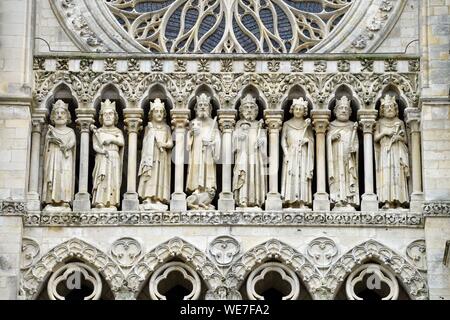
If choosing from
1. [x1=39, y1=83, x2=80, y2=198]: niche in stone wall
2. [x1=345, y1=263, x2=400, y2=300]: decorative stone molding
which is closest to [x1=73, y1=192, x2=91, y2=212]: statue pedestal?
[x1=39, y1=83, x2=80, y2=198]: niche in stone wall

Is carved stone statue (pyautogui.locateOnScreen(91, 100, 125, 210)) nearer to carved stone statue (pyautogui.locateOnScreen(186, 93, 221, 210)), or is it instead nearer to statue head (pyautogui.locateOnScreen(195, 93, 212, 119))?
carved stone statue (pyautogui.locateOnScreen(186, 93, 221, 210))

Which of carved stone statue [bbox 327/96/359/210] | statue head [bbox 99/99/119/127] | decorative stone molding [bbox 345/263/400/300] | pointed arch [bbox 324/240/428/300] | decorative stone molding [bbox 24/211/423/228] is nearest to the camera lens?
pointed arch [bbox 324/240/428/300]

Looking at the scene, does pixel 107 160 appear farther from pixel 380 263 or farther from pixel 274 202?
pixel 380 263

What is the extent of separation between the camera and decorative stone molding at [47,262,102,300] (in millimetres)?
28359

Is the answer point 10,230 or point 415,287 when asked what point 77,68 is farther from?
point 415,287

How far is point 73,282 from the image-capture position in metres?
28.4

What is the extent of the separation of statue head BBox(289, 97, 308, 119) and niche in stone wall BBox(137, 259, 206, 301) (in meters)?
2.59

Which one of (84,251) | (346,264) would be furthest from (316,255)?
(84,251)

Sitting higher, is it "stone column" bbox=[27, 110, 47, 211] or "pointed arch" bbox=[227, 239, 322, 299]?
"stone column" bbox=[27, 110, 47, 211]

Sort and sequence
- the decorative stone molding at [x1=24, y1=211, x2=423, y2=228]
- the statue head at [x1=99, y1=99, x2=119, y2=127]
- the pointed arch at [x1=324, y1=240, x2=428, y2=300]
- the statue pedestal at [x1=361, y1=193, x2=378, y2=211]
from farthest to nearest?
the statue head at [x1=99, y1=99, x2=119, y2=127]
the statue pedestal at [x1=361, y1=193, x2=378, y2=211]
the decorative stone molding at [x1=24, y1=211, x2=423, y2=228]
the pointed arch at [x1=324, y1=240, x2=428, y2=300]

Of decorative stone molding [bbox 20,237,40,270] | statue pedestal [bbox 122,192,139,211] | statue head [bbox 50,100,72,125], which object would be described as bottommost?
decorative stone molding [bbox 20,237,40,270]

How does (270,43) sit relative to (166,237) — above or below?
above
